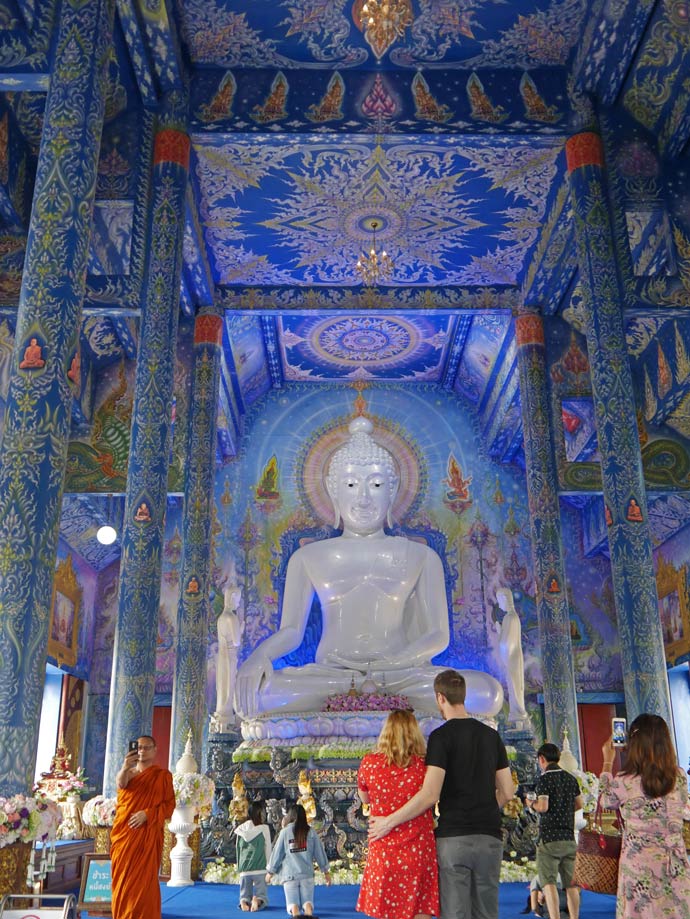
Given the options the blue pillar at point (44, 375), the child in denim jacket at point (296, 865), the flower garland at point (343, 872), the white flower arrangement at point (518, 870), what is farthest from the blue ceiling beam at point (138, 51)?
the white flower arrangement at point (518, 870)

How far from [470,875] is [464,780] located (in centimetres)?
31

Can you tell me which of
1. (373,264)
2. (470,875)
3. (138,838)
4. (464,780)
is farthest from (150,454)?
(470,875)

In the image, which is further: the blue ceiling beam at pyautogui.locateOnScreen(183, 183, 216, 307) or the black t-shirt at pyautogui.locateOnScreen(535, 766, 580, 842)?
the blue ceiling beam at pyautogui.locateOnScreen(183, 183, 216, 307)

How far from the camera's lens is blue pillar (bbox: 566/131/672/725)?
7.38 meters

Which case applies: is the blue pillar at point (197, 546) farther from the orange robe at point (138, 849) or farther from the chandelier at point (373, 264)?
the orange robe at point (138, 849)

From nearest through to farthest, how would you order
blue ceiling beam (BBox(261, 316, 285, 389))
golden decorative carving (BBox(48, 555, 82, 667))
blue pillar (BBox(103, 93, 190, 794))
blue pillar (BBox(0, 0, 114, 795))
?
blue pillar (BBox(0, 0, 114, 795)) → blue pillar (BBox(103, 93, 190, 794)) → golden decorative carving (BBox(48, 555, 82, 667)) → blue ceiling beam (BBox(261, 316, 285, 389))

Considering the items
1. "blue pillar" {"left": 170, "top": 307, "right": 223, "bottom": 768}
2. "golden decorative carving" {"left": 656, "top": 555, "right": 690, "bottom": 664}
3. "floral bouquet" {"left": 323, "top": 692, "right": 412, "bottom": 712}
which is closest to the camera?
"floral bouquet" {"left": 323, "top": 692, "right": 412, "bottom": 712}

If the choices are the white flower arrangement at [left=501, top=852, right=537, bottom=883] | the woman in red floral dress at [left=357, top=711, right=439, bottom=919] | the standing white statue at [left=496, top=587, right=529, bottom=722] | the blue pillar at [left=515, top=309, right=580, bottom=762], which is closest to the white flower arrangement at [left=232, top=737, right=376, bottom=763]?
the white flower arrangement at [left=501, top=852, right=537, bottom=883]

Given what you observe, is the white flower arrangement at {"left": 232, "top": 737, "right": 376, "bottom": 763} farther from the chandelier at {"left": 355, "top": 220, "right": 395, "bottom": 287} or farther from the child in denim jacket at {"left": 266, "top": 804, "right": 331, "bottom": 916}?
the chandelier at {"left": 355, "top": 220, "right": 395, "bottom": 287}

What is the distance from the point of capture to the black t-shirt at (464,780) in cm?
315

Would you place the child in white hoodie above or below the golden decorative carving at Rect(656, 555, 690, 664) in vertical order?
below

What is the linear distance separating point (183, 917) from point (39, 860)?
39.1 inches

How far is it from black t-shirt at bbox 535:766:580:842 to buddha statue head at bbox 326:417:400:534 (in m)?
6.60

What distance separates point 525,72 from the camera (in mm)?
9203
